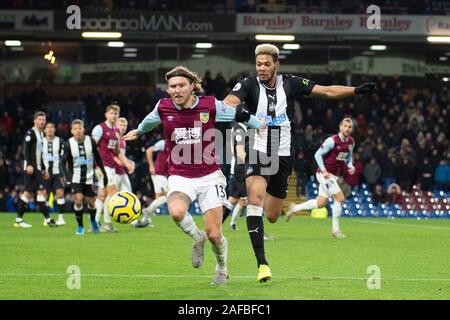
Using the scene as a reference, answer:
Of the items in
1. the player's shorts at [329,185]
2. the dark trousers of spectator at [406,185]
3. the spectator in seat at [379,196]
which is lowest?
the spectator in seat at [379,196]

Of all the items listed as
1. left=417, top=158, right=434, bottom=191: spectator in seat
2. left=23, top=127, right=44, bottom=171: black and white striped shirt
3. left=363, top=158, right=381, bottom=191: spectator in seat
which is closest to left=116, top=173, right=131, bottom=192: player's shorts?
left=23, top=127, right=44, bottom=171: black and white striped shirt

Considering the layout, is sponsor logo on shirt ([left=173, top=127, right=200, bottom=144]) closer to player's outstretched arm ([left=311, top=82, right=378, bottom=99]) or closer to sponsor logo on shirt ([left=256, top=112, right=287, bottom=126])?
sponsor logo on shirt ([left=256, top=112, right=287, bottom=126])

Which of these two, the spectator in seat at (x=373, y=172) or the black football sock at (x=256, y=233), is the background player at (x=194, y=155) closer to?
the black football sock at (x=256, y=233)

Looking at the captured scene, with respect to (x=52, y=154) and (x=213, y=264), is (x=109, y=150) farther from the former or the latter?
(x=213, y=264)

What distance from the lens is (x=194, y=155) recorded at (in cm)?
1067

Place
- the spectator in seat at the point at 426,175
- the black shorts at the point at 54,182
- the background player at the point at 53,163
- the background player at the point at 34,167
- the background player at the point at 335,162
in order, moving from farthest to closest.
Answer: the spectator in seat at the point at 426,175 → the black shorts at the point at 54,182 → the background player at the point at 53,163 → the background player at the point at 34,167 → the background player at the point at 335,162

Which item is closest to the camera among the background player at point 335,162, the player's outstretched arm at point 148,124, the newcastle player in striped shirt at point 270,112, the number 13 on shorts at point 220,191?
the number 13 on shorts at point 220,191

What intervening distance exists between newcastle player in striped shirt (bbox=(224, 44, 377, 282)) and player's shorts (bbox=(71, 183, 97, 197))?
7731 mm

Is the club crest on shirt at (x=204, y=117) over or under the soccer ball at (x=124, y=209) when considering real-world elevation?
over

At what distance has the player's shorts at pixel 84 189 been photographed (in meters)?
19.0

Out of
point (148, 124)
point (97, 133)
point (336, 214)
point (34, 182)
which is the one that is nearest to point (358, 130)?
point (336, 214)

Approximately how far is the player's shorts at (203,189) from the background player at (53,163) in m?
12.0

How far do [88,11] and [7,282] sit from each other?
28053mm

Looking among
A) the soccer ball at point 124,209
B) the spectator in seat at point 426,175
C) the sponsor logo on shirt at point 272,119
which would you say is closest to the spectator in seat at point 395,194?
the spectator in seat at point 426,175
